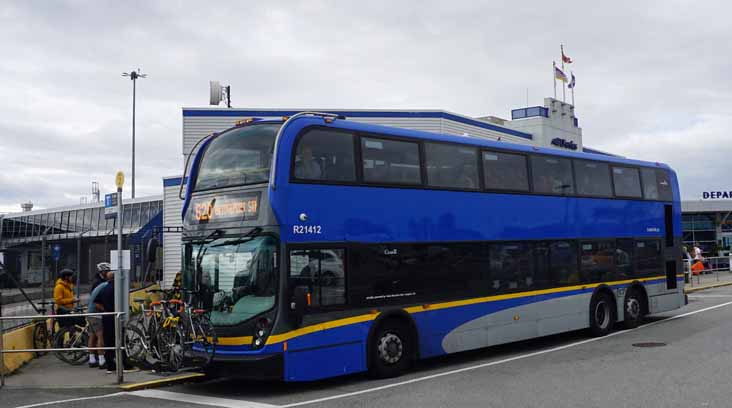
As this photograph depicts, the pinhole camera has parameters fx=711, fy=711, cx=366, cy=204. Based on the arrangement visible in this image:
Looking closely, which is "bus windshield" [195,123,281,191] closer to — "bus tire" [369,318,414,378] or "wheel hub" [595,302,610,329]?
"bus tire" [369,318,414,378]

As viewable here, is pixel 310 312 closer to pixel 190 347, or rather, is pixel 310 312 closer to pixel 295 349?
pixel 295 349

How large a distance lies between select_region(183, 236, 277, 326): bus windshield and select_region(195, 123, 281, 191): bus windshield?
0.94 metres

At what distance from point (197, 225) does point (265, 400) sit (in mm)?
2959

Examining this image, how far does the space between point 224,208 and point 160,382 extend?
9.65ft

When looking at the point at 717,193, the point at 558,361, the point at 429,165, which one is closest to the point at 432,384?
the point at 558,361

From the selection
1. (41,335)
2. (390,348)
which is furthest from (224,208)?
(41,335)

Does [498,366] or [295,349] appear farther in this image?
[498,366]

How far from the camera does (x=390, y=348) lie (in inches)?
448

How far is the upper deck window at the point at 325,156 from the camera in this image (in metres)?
10.4

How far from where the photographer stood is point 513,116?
129 feet

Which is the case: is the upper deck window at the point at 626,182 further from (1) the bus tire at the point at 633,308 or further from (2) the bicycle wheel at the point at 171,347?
(2) the bicycle wheel at the point at 171,347

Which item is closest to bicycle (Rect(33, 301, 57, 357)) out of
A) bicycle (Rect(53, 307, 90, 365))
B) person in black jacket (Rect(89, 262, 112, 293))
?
bicycle (Rect(53, 307, 90, 365))

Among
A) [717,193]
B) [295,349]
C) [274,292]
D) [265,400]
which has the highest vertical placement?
[717,193]

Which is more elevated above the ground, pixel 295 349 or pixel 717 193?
pixel 717 193
